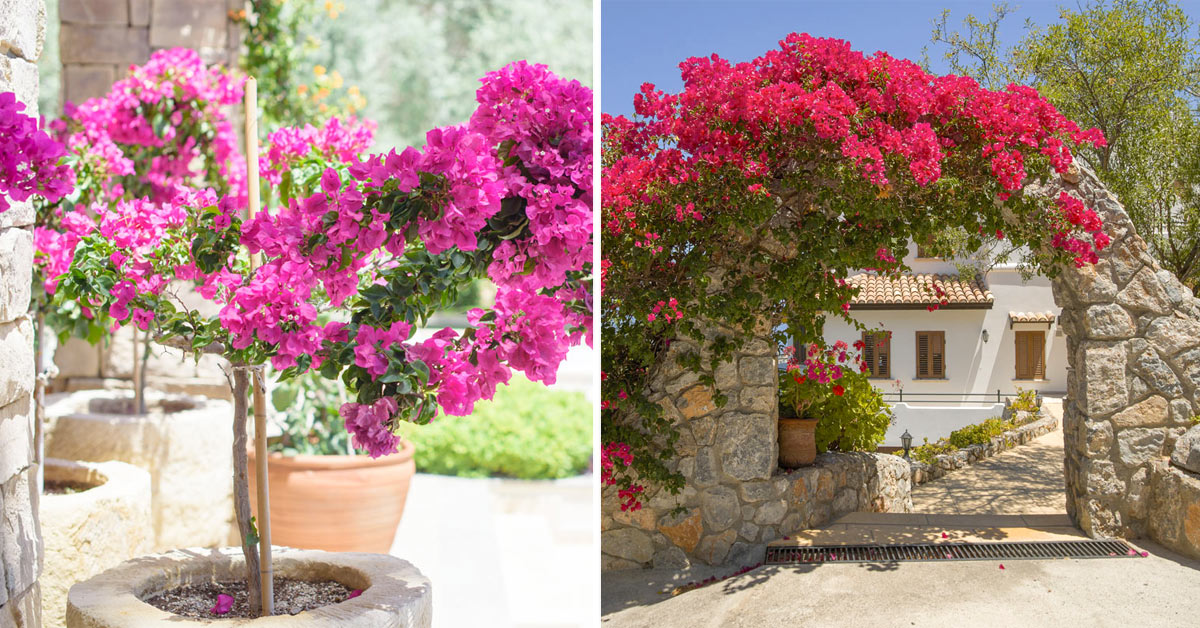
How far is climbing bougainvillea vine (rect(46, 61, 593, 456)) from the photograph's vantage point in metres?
1.36

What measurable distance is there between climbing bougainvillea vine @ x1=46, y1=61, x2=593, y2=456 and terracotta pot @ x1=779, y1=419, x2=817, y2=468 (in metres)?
2.39

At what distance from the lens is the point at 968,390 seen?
11.2 ft

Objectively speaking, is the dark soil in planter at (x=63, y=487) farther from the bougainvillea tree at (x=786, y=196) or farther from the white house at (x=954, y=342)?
the white house at (x=954, y=342)

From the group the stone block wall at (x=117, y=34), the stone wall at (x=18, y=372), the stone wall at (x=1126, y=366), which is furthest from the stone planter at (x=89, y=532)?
the stone wall at (x=1126, y=366)

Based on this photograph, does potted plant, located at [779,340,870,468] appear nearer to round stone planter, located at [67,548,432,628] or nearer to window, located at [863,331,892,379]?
window, located at [863,331,892,379]

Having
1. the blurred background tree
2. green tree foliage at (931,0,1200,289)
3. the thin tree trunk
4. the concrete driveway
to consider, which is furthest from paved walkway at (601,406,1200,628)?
the blurred background tree

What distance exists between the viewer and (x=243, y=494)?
1.80 metres

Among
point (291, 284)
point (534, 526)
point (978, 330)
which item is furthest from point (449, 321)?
point (291, 284)

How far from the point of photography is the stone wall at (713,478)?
3.42 meters

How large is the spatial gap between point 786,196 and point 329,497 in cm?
204

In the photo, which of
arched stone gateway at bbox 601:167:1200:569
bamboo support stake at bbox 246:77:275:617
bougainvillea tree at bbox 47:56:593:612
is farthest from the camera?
arched stone gateway at bbox 601:167:1200:569

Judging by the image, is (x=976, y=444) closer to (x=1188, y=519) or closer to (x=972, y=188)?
(x=1188, y=519)

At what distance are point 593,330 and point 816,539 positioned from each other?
2.29 meters

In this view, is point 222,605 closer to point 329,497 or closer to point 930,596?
point 329,497
